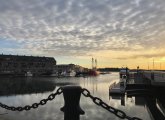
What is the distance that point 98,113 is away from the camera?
29.0m

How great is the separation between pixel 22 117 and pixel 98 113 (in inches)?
303

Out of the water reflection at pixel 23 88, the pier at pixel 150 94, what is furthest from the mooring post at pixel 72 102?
the water reflection at pixel 23 88

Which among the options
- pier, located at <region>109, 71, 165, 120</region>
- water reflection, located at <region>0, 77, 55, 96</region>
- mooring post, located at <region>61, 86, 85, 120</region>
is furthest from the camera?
water reflection, located at <region>0, 77, 55, 96</region>

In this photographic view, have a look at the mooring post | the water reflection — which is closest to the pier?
the water reflection

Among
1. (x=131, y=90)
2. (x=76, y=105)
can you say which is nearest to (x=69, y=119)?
(x=76, y=105)

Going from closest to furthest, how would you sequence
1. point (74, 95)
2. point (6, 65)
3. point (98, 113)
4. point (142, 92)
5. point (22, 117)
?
point (74, 95) < point (22, 117) < point (98, 113) < point (142, 92) < point (6, 65)

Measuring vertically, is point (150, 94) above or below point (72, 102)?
below

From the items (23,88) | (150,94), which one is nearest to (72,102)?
(150,94)

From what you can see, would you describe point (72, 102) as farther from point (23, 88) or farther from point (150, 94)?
point (23, 88)

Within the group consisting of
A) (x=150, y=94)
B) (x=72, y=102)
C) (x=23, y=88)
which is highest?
(x=72, y=102)

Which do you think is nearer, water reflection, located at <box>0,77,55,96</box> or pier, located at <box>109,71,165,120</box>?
pier, located at <box>109,71,165,120</box>

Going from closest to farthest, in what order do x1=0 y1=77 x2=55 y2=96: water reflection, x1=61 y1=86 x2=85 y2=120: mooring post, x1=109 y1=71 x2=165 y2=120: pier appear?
x1=61 y1=86 x2=85 y2=120: mooring post, x1=109 y1=71 x2=165 y2=120: pier, x1=0 y1=77 x2=55 y2=96: water reflection

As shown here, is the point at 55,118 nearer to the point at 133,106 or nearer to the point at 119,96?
the point at 133,106

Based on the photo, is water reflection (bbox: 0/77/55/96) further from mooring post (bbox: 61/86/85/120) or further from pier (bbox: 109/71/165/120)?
mooring post (bbox: 61/86/85/120)
